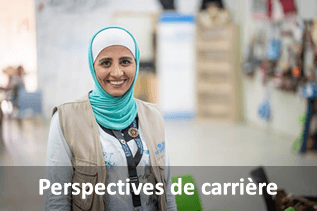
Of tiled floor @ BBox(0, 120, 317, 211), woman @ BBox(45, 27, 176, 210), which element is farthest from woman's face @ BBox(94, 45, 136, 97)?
tiled floor @ BBox(0, 120, 317, 211)

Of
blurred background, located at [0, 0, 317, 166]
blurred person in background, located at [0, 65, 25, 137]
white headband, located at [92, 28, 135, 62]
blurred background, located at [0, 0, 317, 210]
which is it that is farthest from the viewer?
blurred person in background, located at [0, 65, 25, 137]

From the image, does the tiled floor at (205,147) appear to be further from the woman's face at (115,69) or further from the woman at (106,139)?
the woman's face at (115,69)

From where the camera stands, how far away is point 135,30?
9227 mm

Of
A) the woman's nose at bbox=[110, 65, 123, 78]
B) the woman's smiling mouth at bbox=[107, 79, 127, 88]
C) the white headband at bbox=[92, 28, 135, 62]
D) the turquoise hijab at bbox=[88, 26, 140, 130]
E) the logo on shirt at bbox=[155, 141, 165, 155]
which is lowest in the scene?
the logo on shirt at bbox=[155, 141, 165, 155]

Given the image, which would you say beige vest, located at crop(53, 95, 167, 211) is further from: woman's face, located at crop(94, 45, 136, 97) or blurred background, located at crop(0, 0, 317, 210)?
blurred background, located at crop(0, 0, 317, 210)

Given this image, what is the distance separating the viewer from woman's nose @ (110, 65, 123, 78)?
148cm

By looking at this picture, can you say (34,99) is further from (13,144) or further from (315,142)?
(315,142)

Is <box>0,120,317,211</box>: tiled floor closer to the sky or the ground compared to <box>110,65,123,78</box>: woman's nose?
closer to the ground

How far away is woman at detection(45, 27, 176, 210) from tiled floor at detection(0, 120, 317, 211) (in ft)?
7.48

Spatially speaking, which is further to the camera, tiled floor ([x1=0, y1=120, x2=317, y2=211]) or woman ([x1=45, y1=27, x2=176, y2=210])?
tiled floor ([x1=0, y1=120, x2=317, y2=211])

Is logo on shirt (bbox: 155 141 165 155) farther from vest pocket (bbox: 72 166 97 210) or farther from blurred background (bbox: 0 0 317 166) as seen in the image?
blurred background (bbox: 0 0 317 166)

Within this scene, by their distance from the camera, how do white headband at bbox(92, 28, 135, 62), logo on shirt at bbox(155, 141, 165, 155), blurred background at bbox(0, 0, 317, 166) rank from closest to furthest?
white headband at bbox(92, 28, 135, 62), logo on shirt at bbox(155, 141, 165, 155), blurred background at bbox(0, 0, 317, 166)

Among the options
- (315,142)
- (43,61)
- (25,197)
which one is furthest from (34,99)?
(315,142)

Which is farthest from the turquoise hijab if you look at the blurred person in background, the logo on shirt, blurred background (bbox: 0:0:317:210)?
the blurred person in background
